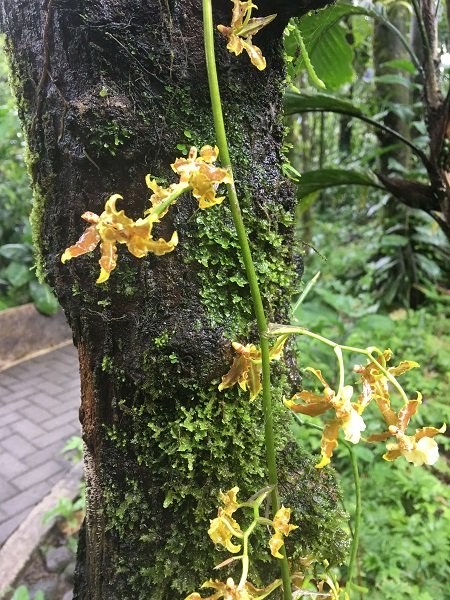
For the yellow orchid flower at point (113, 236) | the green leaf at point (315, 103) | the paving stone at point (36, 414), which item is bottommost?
the paving stone at point (36, 414)

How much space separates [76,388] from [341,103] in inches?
112

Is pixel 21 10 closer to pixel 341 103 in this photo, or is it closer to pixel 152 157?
pixel 152 157

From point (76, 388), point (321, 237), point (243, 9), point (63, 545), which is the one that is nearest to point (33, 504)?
point (63, 545)

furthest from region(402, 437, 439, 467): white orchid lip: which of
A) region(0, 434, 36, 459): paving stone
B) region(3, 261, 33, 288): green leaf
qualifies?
region(3, 261, 33, 288): green leaf

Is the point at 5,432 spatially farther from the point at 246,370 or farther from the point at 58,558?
the point at 246,370

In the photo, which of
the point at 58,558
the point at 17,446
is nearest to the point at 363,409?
the point at 58,558

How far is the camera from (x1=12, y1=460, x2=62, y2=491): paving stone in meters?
2.57

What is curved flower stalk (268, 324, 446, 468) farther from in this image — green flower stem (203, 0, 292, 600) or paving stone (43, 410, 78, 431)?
paving stone (43, 410, 78, 431)

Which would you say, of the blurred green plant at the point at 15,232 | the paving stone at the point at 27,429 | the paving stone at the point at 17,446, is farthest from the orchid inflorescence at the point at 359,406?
the blurred green plant at the point at 15,232

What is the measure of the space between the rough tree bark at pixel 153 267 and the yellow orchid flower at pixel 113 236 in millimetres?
200

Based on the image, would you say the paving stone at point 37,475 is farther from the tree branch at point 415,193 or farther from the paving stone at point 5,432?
the tree branch at point 415,193

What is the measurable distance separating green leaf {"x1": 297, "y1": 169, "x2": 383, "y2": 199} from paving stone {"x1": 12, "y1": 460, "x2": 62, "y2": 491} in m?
2.02

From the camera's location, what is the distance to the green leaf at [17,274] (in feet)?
14.5

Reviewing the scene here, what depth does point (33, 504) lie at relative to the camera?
95.5 inches
